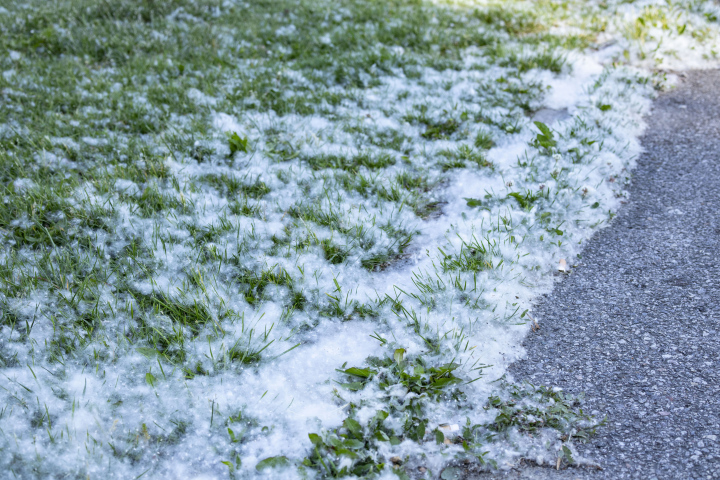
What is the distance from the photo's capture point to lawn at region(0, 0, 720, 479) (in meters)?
2.04

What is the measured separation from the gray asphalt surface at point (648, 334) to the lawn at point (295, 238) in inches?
5.2

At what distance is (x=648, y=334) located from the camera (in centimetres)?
250

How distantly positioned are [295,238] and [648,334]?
6.60 ft

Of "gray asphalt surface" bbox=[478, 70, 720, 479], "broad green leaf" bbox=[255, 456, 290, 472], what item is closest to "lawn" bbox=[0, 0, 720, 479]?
"broad green leaf" bbox=[255, 456, 290, 472]

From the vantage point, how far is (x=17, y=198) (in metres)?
3.14

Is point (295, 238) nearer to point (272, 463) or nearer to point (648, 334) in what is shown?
point (272, 463)

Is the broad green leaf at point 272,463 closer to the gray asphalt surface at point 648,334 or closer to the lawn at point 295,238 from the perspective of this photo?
the lawn at point 295,238

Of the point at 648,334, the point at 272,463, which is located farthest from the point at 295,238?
the point at 648,334

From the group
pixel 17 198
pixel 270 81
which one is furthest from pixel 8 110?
pixel 270 81

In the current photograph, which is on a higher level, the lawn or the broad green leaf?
the lawn

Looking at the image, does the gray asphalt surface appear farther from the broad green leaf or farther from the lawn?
the broad green leaf

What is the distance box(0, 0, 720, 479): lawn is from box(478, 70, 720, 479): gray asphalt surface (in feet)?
0.43

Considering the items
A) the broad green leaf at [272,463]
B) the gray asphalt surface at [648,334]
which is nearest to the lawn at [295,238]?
the broad green leaf at [272,463]

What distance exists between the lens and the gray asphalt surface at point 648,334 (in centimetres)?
198
